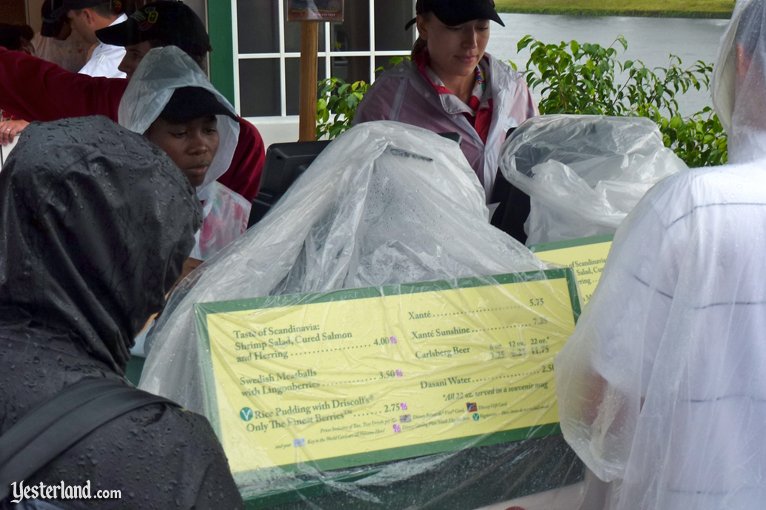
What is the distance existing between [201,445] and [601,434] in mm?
780

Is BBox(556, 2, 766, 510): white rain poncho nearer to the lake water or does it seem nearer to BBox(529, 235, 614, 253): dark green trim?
BBox(529, 235, 614, 253): dark green trim

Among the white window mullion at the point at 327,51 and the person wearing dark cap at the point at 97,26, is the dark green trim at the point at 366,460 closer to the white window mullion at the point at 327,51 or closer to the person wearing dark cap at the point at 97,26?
the person wearing dark cap at the point at 97,26

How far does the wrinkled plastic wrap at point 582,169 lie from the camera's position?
7.21 feet

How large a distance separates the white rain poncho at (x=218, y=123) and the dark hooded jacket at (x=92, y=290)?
49.0 inches

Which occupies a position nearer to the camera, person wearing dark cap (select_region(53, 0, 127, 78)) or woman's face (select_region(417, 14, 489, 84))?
woman's face (select_region(417, 14, 489, 84))

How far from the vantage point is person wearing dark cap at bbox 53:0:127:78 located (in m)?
3.97

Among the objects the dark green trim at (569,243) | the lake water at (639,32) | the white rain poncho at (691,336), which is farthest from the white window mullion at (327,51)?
the white rain poncho at (691,336)

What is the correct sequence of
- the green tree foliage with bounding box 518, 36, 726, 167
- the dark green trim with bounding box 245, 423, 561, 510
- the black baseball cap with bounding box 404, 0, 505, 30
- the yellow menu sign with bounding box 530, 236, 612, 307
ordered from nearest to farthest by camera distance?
the dark green trim with bounding box 245, 423, 561, 510 → the yellow menu sign with bounding box 530, 236, 612, 307 → the black baseball cap with bounding box 404, 0, 505, 30 → the green tree foliage with bounding box 518, 36, 726, 167

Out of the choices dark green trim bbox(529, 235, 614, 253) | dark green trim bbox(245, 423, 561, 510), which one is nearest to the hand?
dark green trim bbox(529, 235, 614, 253)

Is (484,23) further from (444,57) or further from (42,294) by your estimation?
(42,294)

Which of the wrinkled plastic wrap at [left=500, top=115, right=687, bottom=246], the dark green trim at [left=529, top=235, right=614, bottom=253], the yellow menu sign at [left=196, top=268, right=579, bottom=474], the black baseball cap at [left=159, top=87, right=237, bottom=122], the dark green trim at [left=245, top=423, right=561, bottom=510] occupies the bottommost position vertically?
the dark green trim at [left=245, top=423, right=561, bottom=510]

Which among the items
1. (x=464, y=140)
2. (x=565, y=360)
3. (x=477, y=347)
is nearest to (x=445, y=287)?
(x=477, y=347)

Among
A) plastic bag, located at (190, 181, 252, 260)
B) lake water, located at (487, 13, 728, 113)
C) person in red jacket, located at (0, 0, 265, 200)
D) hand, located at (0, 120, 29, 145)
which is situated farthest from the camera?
lake water, located at (487, 13, 728, 113)

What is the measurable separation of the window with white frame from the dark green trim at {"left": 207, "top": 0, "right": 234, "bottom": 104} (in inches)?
4.0
